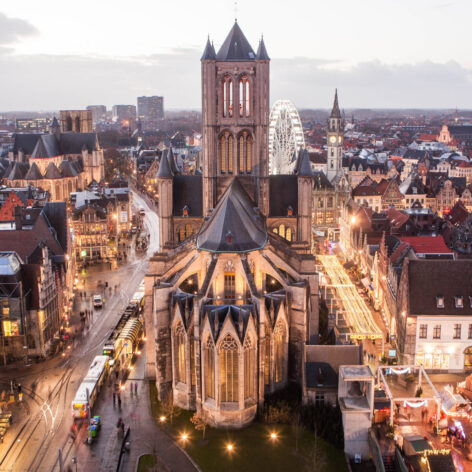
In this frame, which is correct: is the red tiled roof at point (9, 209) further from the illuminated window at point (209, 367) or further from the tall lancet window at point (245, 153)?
the illuminated window at point (209, 367)

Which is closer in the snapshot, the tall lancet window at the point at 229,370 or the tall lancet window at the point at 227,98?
the tall lancet window at the point at 229,370

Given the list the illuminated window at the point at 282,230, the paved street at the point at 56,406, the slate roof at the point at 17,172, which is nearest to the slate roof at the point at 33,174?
the slate roof at the point at 17,172

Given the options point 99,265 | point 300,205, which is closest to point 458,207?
point 300,205

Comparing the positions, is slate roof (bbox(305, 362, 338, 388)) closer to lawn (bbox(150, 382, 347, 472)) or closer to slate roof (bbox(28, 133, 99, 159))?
lawn (bbox(150, 382, 347, 472))

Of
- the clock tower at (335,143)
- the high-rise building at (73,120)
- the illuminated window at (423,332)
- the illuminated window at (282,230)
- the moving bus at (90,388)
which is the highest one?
the high-rise building at (73,120)

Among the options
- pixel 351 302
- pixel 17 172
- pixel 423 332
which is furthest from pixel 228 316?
pixel 17 172

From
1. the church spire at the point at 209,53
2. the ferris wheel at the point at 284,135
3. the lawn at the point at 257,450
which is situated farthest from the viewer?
the ferris wheel at the point at 284,135

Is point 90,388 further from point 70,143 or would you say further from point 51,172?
point 70,143
